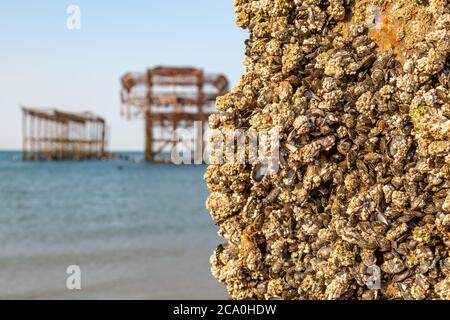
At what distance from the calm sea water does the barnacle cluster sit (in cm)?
548

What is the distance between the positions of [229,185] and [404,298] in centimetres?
91

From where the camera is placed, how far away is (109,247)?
12922 mm

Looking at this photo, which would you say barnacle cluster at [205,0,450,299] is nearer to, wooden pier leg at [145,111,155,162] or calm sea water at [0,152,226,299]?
calm sea water at [0,152,226,299]

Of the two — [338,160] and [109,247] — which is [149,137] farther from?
[338,160]

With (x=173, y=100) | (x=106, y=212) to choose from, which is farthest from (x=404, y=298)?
(x=173, y=100)

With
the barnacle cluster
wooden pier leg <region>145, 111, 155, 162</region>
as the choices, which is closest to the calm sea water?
the barnacle cluster

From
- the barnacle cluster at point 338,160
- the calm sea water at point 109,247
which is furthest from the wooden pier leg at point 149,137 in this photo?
the barnacle cluster at point 338,160

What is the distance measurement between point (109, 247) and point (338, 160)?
11.3 m

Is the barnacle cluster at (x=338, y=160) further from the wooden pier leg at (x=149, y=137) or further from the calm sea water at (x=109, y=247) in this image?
the wooden pier leg at (x=149, y=137)

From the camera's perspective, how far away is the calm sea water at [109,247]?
883 cm

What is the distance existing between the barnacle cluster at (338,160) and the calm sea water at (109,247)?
548cm

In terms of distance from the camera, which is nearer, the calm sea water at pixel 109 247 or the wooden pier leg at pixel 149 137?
the calm sea water at pixel 109 247

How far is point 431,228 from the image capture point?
2.15 metres

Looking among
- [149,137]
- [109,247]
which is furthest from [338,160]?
[149,137]
